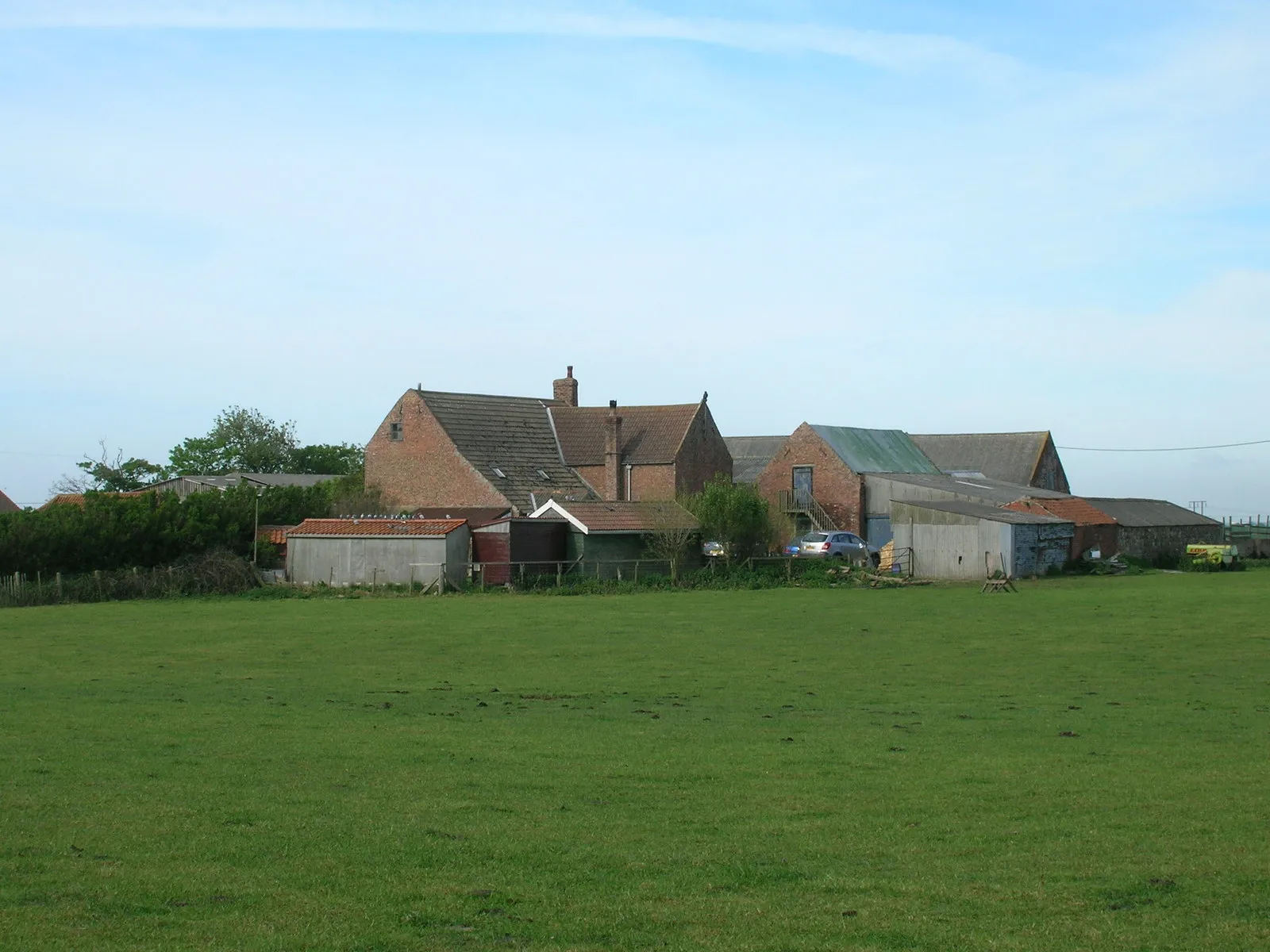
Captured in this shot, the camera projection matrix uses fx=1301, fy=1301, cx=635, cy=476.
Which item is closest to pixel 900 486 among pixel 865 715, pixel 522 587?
pixel 522 587

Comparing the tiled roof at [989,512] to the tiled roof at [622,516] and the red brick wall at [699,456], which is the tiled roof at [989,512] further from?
the red brick wall at [699,456]

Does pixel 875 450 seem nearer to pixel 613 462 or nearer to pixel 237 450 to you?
pixel 613 462

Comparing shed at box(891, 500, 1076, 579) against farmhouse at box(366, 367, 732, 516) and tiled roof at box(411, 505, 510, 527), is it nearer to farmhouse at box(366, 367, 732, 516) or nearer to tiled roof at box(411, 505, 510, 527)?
farmhouse at box(366, 367, 732, 516)

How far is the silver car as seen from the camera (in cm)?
5897

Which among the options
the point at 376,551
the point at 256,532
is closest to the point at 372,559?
the point at 376,551

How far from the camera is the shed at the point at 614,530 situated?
5269cm

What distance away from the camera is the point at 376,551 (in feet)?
165

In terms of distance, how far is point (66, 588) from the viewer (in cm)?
4544

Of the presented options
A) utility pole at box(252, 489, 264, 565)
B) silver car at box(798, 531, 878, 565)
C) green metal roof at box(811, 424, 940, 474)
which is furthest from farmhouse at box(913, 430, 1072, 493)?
utility pole at box(252, 489, 264, 565)

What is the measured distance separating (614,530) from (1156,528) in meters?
34.5

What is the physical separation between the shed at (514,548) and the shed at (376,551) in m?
0.81

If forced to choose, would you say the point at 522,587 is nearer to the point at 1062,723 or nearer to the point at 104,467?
the point at 1062,723

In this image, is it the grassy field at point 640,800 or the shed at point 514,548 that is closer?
the grassy field at point 640,800

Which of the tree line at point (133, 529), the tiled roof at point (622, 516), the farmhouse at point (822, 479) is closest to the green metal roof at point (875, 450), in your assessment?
the farmhouse at point (822, 479)
